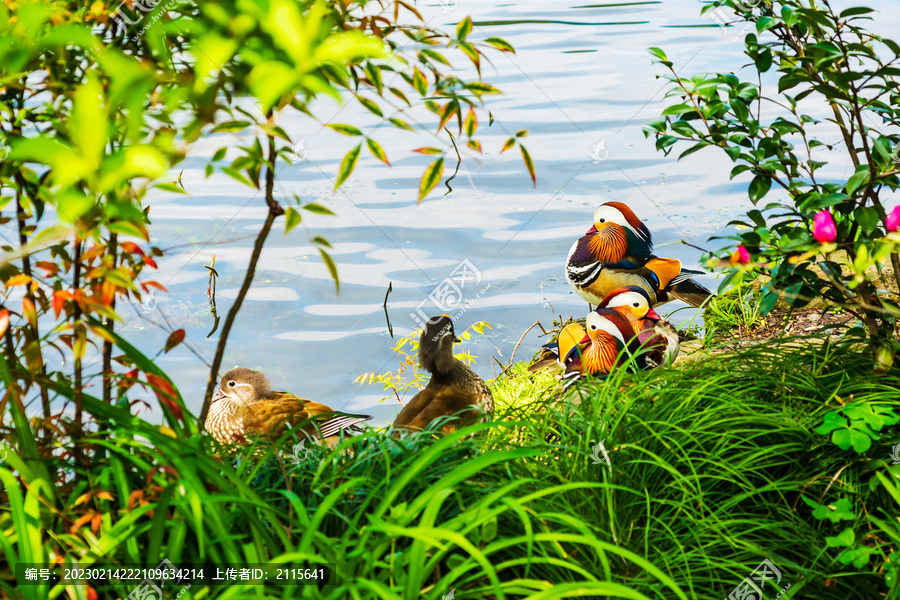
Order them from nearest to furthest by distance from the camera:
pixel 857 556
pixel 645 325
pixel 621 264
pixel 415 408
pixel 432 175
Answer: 1. pixel 432 175
2. pixel 857 556
3. pixel 415 408
4. pixel 645 325
5. pixel 621 264

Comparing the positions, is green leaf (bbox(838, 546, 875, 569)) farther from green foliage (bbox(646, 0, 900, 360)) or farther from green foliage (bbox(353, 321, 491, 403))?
green foliage (bbox(353, 321, 491, 403))

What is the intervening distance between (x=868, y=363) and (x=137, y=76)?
241 centimetres

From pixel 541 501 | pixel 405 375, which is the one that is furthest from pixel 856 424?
pixel 405 375

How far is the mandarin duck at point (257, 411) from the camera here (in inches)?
107

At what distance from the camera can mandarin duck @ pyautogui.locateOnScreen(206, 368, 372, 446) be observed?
8.88 feet

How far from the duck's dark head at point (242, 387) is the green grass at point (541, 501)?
992 mm

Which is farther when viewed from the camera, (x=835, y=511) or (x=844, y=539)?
(x=835, y=511)

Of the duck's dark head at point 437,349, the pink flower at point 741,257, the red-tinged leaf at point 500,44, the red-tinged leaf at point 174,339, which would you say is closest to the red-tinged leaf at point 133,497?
the red-tinged leaf at point 174,339

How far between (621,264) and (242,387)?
2.18 metres

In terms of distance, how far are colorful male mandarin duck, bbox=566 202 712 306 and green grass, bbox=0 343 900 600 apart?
160 cm

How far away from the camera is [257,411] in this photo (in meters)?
2.88

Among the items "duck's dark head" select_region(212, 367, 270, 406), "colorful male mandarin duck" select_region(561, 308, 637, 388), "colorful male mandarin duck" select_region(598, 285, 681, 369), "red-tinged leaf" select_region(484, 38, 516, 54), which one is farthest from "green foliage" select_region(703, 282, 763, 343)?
"red-tinged leaf" select_region(484, 38, 516, 54)

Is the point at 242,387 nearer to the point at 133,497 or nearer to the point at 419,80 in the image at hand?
the point at 133,497

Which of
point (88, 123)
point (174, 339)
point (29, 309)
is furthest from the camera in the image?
point (174, 339)
